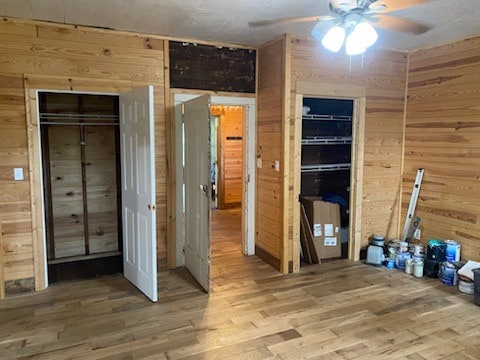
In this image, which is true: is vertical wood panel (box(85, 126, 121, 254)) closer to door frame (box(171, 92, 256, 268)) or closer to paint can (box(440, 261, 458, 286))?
door frame (box(171, 92, 256, 268))

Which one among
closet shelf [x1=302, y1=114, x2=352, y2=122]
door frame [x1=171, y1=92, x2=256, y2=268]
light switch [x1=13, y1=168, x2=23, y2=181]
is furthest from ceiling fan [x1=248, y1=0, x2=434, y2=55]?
light switch [x1=13, y1=168, x2=23, y2=181]

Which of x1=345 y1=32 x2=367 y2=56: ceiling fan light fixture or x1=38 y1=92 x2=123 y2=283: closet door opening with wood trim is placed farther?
x1=38 y1=92 x2=123 y2=283: closet door opening with wood trim

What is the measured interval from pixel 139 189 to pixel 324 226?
230cm

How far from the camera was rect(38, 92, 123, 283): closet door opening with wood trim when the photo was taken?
3.96 meters

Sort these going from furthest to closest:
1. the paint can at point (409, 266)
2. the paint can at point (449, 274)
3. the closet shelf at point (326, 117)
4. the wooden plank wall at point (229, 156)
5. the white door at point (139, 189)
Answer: the wooden plank wall at point (229, 156) → the closet shelf at point (326, 117) → the paint can at point (409, 266) → the paint can at point (449, 274) → the white door at point (139, 189)

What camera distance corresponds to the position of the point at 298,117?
393cm

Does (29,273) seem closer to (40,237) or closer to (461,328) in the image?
(40,237)

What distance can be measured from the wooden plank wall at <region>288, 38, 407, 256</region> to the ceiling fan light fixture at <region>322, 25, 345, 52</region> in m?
1.44

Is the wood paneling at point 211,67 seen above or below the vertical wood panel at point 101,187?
above

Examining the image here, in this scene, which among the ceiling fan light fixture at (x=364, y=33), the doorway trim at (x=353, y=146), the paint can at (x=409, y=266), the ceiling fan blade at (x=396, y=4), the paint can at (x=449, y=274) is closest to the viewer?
the ceiling fan blade at (x=396, y=4)

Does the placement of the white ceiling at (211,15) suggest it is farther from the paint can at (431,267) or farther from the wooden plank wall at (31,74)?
the paint can at (431,267)

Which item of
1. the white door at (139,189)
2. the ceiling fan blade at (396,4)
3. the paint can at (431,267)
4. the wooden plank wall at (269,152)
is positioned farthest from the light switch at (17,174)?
the paint can at (431,267)

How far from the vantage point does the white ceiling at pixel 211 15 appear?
2.93 m

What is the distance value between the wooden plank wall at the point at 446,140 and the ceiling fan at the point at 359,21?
5.93ft
